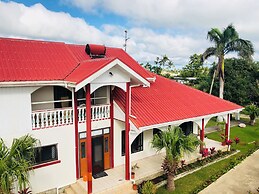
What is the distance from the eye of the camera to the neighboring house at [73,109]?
32.8ft

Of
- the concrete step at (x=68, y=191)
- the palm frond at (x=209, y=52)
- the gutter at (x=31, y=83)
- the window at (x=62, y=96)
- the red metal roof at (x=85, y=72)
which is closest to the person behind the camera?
the gutter at (x=31, y=83)

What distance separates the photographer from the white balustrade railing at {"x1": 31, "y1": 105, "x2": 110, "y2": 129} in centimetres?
1047

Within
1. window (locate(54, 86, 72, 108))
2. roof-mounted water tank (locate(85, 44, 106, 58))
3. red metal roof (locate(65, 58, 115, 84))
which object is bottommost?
window (locate(54, 86, 72, 108))

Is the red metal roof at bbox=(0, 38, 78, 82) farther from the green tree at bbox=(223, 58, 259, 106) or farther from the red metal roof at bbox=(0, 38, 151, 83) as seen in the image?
the green tree at bbox=(223, 58, 259, 106)

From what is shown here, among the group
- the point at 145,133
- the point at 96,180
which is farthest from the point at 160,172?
the point at 96,180

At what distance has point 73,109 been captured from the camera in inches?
452

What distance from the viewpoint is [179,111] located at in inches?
570

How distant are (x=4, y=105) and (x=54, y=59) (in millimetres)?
4079

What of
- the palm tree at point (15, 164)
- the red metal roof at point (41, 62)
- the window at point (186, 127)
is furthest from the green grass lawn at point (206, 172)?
the palm tree at point (15, 164)

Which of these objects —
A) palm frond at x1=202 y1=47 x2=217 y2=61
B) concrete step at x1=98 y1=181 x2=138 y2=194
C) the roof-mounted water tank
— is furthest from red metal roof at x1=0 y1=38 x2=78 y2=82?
palm frond at x1=202 y1=47 x2=217 y2=61

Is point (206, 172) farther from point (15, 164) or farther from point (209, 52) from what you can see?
point (209, 52)

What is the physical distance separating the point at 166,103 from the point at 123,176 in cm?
574

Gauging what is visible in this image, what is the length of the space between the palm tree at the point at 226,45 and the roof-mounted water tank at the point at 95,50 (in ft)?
50.3

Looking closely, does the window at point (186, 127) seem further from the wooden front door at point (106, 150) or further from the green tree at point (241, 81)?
the green tree at point (241, 81)
